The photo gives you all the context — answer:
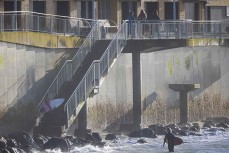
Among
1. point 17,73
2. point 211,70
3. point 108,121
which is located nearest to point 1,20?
point 17,73

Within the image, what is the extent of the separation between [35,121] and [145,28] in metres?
8.74

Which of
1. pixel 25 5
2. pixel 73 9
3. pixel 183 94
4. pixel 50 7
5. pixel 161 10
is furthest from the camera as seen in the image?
pixel 161 10

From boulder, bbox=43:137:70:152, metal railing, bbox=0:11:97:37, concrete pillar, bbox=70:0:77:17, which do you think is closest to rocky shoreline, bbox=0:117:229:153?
boulder, bbox=43:137:70:152

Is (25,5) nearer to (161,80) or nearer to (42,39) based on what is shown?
(42,39)

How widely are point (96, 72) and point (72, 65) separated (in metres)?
1.86

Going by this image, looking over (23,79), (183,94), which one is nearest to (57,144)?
(23,79)

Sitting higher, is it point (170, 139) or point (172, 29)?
point (172, 29)

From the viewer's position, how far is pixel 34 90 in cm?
5234

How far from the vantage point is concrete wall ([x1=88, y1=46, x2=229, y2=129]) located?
5847 cm

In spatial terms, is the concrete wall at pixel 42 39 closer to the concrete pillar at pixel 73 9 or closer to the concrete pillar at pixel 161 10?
the concrete pillar at pixel 73 9

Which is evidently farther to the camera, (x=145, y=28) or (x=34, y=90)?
(x=145, y=28)

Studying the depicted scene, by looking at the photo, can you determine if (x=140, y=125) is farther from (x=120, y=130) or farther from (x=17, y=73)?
(x=17, y=73)

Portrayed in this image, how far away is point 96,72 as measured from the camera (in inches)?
2062

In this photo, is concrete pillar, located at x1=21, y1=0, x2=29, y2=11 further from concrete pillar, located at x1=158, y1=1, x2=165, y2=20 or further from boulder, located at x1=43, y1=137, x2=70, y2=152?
boulder, located at x1=43, y1=137, x2=70, y2=152
